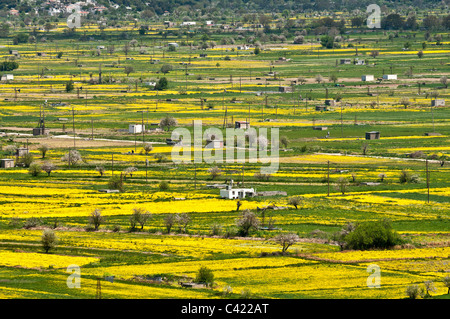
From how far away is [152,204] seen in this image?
6675 centimetres

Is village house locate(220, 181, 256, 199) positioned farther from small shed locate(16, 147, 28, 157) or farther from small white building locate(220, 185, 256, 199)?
small shed locate(16, 147, 28, 157)

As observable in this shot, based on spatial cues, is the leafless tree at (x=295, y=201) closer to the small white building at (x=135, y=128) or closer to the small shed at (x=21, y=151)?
the small shed at (x=21, y=151)

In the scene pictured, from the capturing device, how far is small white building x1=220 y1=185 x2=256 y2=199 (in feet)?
226

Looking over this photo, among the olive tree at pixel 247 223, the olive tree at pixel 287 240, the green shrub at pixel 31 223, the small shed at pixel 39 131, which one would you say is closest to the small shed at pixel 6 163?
the small shed at pixel 39 131

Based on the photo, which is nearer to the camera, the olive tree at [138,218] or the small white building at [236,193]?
the olive tree at [138,218]

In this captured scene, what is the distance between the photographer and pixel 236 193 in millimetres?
69062

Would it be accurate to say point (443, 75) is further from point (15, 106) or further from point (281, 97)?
point (15, 106)

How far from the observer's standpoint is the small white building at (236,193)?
2707 inches

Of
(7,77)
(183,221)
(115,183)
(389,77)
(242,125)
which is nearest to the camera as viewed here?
(183,221)

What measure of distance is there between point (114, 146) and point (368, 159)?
2373 cm

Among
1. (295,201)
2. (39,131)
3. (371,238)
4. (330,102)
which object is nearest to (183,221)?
(295,201)

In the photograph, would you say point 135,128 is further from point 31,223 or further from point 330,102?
point 31,223

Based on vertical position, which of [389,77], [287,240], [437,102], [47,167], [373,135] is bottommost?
[287,240]
